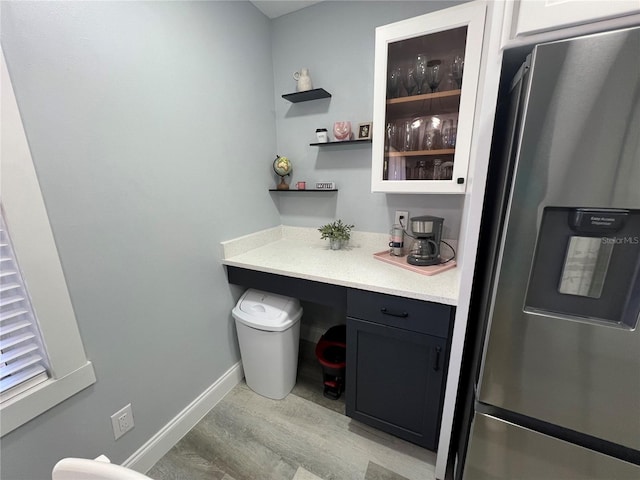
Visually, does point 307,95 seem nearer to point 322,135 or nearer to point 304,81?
point 304,81

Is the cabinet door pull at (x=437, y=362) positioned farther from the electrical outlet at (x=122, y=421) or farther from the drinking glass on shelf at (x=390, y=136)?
the electrical outlet at (x=122, y=421)

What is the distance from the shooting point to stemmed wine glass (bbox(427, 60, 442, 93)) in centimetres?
129

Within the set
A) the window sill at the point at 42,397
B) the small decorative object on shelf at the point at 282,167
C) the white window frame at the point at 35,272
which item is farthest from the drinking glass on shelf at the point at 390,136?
the window sill at the point at 42,397

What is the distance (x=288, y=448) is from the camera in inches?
52.2

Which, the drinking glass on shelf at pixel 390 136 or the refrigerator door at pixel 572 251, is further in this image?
the drinking glass on shelf at pixel 390 136

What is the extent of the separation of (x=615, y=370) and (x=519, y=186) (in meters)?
0.54

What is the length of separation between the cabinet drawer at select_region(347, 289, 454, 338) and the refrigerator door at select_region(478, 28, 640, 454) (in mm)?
243

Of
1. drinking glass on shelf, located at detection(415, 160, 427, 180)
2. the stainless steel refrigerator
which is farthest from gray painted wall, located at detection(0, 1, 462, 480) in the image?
the stainless steel refrigerator

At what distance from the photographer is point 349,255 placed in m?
1.67

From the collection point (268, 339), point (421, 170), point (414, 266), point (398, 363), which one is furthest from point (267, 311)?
point (421, 170)

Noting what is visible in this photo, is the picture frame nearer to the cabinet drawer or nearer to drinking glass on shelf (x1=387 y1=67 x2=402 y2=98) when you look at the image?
drinking glass on shelf (x1=387 y1=67 x2=402 y2=98)

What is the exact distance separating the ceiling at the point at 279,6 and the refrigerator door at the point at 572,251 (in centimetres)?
162

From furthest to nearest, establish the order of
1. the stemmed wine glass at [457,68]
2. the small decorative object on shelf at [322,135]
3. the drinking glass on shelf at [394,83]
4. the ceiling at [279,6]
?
the small decorative object on shelf at [322,135] < the ceiling at [279,6] < the drinking glass on shelf at [394,83] < the stemmed wine glass at [457,68]

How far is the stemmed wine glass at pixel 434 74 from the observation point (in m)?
1.29
